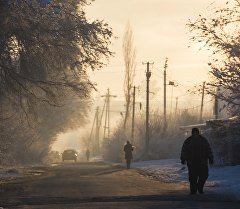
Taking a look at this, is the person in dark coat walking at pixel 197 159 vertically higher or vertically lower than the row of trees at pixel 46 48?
lower

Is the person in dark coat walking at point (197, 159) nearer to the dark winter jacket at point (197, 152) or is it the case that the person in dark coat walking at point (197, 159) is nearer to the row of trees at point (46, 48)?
the dark winter jacket at point (197, 152)

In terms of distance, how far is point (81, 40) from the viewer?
26656mm

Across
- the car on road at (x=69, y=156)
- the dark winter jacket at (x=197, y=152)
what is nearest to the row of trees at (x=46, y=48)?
the dark winter jacket at (x=197, y=152)

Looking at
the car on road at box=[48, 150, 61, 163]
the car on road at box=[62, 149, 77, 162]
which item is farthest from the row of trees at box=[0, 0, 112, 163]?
the car on road at box=[62, 149, 77, 162]

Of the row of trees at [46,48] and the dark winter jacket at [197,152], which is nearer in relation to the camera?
the dark winter jacket at [197,152]

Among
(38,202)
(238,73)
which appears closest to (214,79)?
(238,73)

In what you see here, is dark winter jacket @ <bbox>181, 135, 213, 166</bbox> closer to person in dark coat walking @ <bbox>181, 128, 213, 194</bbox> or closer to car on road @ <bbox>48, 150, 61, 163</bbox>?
person in dark coat walking @ <bbox>181, 128, 213, 194</bbox>

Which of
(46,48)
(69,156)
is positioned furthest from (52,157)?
(46,48)

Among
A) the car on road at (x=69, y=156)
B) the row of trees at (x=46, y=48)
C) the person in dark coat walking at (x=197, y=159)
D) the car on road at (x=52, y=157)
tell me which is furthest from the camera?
the car on road at (x=69, y=156)

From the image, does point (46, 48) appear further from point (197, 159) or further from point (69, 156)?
point (69, 156)

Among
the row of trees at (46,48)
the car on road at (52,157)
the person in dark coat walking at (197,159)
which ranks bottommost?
the person in dark coat walking at (197,159)

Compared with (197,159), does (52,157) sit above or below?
above

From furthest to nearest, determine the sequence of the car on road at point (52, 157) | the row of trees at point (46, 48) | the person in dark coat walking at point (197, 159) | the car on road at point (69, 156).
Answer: the car on road at point (69, 156)
the car on road at point (52, 157)
the row of trees at point (46, 48)
the person in dark coat walking at point (197, 159)

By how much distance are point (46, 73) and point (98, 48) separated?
7.80 ft
